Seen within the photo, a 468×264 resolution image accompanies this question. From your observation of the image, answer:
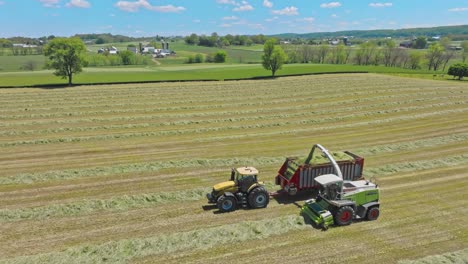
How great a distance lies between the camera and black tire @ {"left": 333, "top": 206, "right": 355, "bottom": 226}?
515 inches

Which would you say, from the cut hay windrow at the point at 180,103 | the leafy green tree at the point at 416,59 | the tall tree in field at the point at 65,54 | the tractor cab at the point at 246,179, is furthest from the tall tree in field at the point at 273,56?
the leafy green tree at the point at 416,59

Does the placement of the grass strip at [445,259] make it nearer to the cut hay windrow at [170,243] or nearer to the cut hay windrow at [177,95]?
the cut hay windrow at [170,243]

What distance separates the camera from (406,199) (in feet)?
51.6

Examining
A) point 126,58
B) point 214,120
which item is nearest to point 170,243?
point 214,120

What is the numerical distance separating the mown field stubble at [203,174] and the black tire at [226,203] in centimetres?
29

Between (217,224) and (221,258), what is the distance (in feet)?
7.43

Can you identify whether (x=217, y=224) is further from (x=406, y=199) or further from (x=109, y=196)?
(x=406, y=199)

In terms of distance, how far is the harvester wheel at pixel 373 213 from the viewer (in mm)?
13688

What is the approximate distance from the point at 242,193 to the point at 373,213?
5.14 metres

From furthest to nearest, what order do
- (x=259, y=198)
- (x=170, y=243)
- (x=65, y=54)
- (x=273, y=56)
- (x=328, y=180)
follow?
(x=273, y=56)
(x=65, y=54)
(x=259, y=198)
(x=328, y=180)
(x=170, y=243)

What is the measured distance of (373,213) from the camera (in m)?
13.8

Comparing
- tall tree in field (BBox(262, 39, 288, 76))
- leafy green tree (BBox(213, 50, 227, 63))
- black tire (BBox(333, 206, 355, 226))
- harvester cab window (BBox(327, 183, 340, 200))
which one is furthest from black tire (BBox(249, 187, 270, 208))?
leafy green tree (BBox(213, 50, 227, 63))

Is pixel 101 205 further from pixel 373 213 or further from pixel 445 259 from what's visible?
pixel 445 259

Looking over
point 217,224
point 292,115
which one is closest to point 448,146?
point 292,115
